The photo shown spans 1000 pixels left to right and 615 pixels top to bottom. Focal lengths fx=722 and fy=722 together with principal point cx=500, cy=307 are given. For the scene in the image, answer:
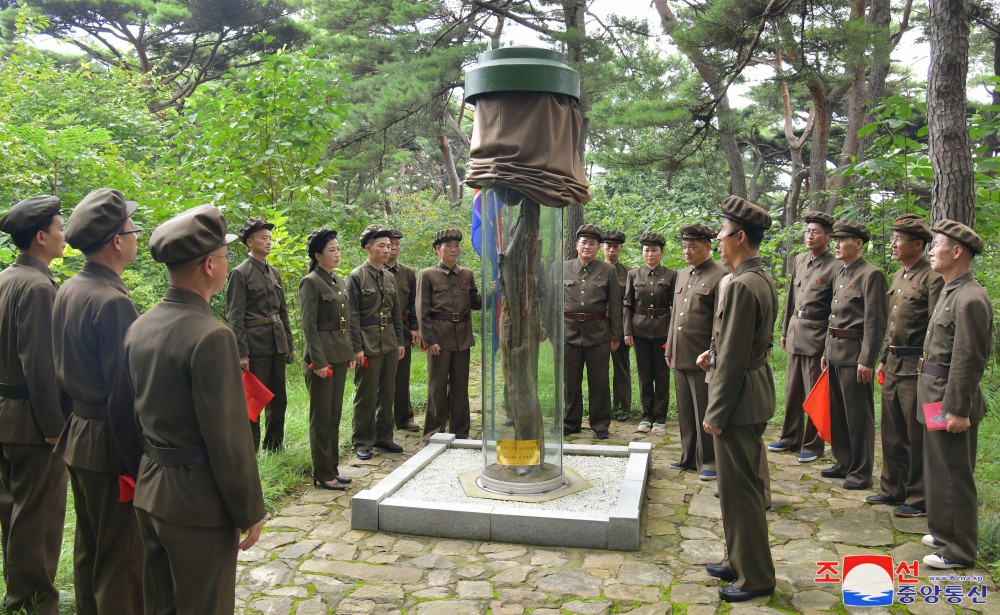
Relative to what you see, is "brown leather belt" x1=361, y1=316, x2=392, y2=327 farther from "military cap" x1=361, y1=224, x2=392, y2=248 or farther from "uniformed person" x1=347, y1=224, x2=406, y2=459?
"military cap" x1=361, y1=224, x2=392, y2=248

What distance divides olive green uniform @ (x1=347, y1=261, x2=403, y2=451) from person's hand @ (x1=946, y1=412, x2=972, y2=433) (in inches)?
176

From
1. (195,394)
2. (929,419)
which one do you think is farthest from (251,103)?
(929,419)

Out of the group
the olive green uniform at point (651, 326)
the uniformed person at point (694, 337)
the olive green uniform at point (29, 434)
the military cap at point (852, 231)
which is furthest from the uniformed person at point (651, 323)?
the olive green uniform at point (29, 434)

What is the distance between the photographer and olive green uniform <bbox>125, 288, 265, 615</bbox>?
7.86 ft

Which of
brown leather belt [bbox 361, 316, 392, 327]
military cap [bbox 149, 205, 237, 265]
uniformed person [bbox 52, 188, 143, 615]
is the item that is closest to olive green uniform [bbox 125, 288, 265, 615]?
military cap [bbox 149, 205, 237, 265]

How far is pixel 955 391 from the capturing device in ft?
13.5

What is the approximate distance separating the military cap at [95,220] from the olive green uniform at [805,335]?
5385 millimetres

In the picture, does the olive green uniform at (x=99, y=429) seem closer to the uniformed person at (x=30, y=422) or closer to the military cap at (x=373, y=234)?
the uniformed person at (x=30, y=422)

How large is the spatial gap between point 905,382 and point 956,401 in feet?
3.13

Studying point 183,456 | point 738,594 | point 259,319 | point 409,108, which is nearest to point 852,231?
point 738,594

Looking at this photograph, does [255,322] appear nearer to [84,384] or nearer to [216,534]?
[84,384]

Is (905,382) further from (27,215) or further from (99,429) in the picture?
(27,215)

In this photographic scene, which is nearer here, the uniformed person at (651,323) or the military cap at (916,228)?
the military cap at (916,228)

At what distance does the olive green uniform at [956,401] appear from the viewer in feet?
13.4
